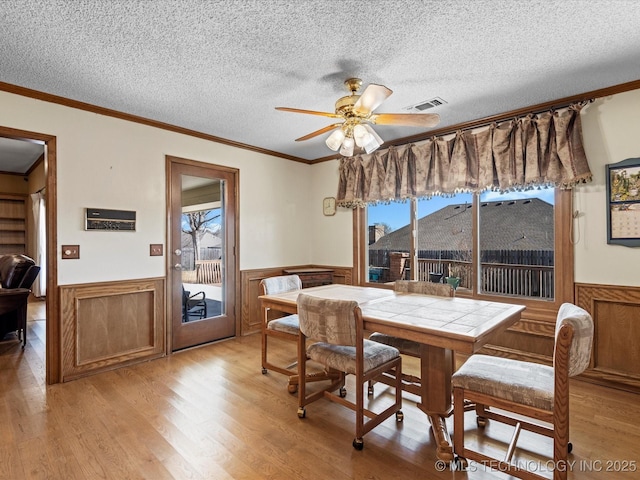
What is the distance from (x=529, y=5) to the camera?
179cm

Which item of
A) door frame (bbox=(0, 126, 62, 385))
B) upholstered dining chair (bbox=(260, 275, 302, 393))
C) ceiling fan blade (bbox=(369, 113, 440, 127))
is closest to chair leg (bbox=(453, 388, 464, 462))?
upholstered dining chair (bbox=(260, 275, 302, 393))

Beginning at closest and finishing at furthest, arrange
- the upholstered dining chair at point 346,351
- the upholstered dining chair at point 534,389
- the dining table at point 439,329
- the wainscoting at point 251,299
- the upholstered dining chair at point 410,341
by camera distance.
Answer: the upholstered dining chair at point 534,389 → the dining table at point 439,329 → the upholstered dining chair at point 346,351 → the upholstered dining chair at point 410,341 → the wainscoting at point 251,299

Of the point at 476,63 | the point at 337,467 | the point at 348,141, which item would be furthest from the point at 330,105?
the point at 337,467

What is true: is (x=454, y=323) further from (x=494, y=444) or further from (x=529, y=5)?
(x=529, y=5)

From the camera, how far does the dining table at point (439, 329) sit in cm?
175

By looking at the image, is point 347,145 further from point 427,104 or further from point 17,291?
point 17,291

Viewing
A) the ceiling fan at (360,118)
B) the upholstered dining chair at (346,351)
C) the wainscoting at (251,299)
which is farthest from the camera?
the wainscoting at (251,299)

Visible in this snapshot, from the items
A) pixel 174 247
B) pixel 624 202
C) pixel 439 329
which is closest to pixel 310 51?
pixel 439 329

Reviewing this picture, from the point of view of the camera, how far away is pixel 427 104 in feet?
10.1

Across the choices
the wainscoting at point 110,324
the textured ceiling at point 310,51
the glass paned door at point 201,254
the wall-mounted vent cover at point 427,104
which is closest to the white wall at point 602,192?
the textured ceiling at point 310,51

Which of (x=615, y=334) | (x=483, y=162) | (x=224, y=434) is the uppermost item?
(x=483, y=162)

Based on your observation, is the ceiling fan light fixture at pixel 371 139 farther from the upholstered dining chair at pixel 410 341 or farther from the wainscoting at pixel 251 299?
the wainscoting at pixel 251 299

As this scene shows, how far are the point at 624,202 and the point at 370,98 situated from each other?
91.2 inches

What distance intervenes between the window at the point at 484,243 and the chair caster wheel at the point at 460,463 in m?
1.98
